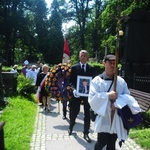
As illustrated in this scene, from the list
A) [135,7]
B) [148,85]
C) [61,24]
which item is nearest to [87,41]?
[61,24]

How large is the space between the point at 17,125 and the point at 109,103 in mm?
4060

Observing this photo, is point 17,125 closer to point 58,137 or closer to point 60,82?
point 58,137

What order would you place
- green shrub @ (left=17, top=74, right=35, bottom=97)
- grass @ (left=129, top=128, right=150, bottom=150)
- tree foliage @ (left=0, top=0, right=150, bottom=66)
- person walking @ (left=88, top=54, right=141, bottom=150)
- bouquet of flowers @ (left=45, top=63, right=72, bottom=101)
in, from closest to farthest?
1. person walking @ (left=88, top=54, right=141, bottom=150)
2. grass @ (left=129, top=128, right=150, bottom=150)
3. bouquet of flowers @ (left=45, top=63, right=72, bottom=101)
4. green shrub @ (left=17, top=74, right=35, bottom=97)
5. tree foliage @ (left=0, top=0, right=150, bottom=66)

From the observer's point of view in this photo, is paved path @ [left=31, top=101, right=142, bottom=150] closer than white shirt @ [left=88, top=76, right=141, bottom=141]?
No

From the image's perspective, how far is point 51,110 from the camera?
1035 centimetres

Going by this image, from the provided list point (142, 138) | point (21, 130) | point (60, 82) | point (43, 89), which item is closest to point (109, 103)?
point (142, 138)

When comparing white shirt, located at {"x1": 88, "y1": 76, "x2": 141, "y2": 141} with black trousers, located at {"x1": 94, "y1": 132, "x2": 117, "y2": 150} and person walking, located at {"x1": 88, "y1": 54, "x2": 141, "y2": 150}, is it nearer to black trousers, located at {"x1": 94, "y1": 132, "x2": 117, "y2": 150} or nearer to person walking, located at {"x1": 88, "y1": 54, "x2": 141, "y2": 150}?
person walking, located at {"x1": 88, "y1": 54, "x2": 141, "y2": 150}

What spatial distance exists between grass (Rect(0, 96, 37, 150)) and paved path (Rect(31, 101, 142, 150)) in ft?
0.57

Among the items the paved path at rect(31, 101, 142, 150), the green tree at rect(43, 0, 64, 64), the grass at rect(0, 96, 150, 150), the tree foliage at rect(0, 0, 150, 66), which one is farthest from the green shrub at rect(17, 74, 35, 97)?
the green tree at rect(43, 0, 64, 64)

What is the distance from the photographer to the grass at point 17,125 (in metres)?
5.74

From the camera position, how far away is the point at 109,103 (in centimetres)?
385

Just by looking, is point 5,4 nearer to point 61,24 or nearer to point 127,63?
point 61,24

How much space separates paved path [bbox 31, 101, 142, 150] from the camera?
5699 millimetres

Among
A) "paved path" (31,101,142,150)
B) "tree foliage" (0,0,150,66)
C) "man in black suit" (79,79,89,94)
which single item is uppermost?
"tree foliage" (0,0,150,66)
